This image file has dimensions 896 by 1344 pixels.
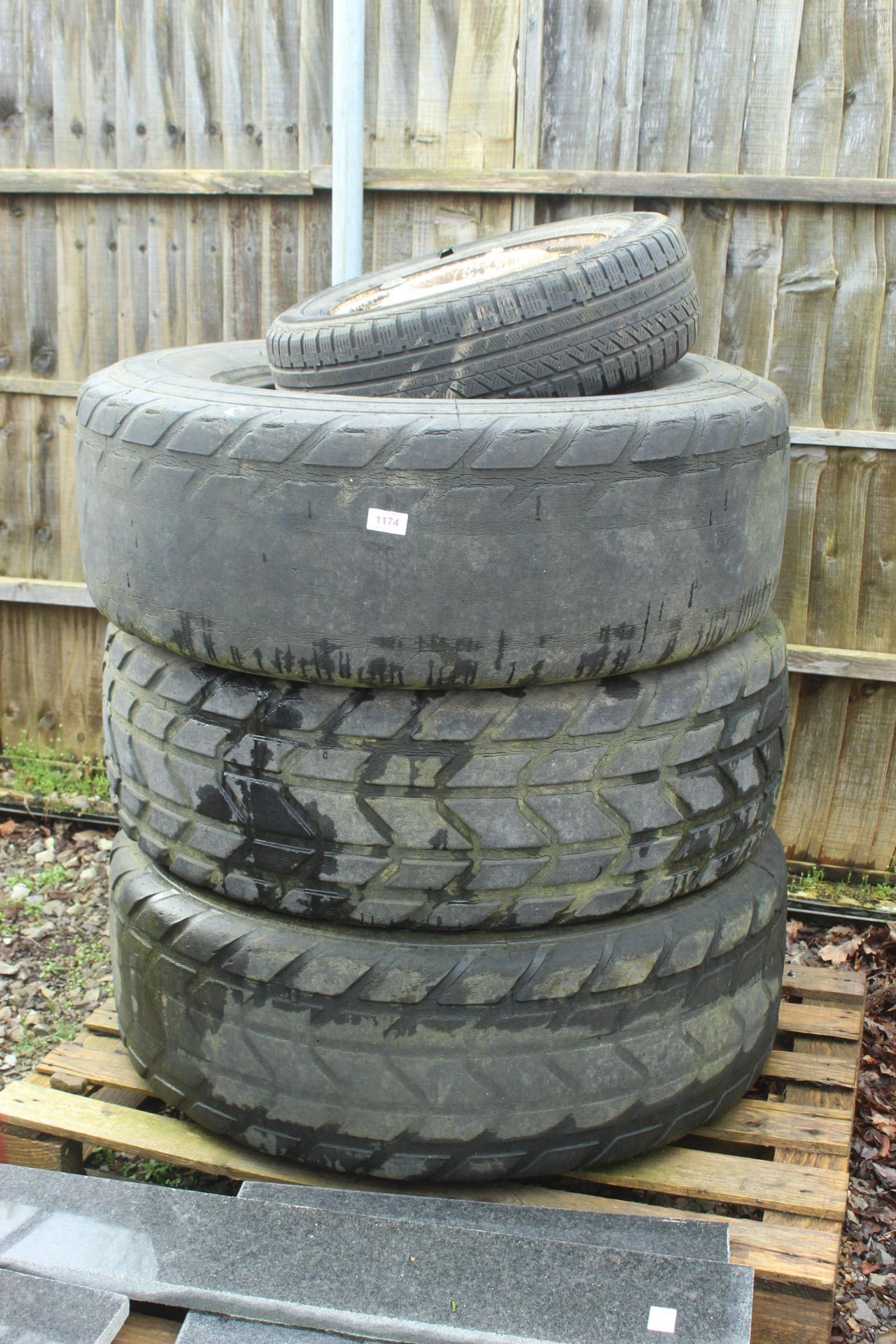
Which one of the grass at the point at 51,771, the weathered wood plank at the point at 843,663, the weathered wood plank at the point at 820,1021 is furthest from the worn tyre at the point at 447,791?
the grass at the point at 51,771

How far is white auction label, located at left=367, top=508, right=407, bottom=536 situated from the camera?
6.07 ft

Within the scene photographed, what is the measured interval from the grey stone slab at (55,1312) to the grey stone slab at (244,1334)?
0.02 metres

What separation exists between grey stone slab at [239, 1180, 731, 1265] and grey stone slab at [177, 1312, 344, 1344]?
24 centimetres

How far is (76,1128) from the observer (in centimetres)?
232

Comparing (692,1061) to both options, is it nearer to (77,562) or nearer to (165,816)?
(165,816)

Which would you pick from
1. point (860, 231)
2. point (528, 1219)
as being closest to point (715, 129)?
point (860, 231)

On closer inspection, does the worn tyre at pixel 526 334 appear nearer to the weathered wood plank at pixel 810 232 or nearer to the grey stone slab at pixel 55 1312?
the weathered wood plank at pixel 810 232

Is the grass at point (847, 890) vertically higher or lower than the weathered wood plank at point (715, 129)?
lower

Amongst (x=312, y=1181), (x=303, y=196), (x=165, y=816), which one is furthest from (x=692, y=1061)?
(x=303, y=196)

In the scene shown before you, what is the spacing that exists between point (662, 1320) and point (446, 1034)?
552mm

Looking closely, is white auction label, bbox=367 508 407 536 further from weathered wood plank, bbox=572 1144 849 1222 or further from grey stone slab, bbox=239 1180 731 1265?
weathered wood plank, bbox=572 1144 849 1222

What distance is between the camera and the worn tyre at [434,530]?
185 cm

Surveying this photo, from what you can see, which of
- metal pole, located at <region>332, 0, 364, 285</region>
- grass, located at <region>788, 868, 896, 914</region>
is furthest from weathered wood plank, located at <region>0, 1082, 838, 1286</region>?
metal pole, located at <region>332, 0, 364, 285</region>

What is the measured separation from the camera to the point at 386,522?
6.08ft
